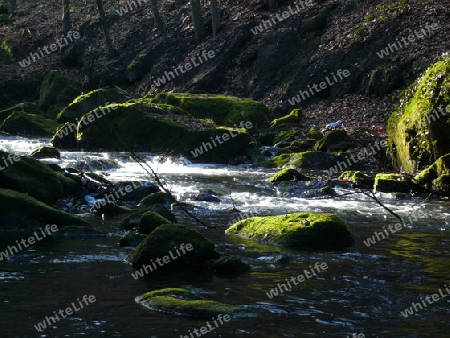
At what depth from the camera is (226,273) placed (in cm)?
966

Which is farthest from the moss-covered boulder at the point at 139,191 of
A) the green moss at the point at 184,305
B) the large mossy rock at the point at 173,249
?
the green moss at the point at 184,305

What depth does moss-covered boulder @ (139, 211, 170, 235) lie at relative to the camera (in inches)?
479

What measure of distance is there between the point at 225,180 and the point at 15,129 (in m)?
13.1

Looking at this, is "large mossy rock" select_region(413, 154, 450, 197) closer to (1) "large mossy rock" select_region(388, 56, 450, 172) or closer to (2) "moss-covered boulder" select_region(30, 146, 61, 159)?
(1) "large mossy rock" select_region(388, 56, 450, 172)

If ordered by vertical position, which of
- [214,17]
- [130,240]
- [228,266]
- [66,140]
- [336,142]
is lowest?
[336,142]

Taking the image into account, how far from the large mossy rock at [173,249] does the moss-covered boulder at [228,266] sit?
34 centimetres

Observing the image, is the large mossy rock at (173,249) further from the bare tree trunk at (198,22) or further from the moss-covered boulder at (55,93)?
the bare tree trunk at (198,22)

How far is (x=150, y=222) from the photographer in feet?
39.9

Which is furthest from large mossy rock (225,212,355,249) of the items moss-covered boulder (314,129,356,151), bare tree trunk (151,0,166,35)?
bare tree trunk (151,0,166,35)

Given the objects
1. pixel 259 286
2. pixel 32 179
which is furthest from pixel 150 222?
pixel 259 286

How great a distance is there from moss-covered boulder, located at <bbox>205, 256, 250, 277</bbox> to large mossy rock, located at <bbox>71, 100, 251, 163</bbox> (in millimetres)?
14175

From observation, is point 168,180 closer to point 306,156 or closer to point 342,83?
point 306,156

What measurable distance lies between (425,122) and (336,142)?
560 centimetres

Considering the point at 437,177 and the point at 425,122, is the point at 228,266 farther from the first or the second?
the point at 425,122
